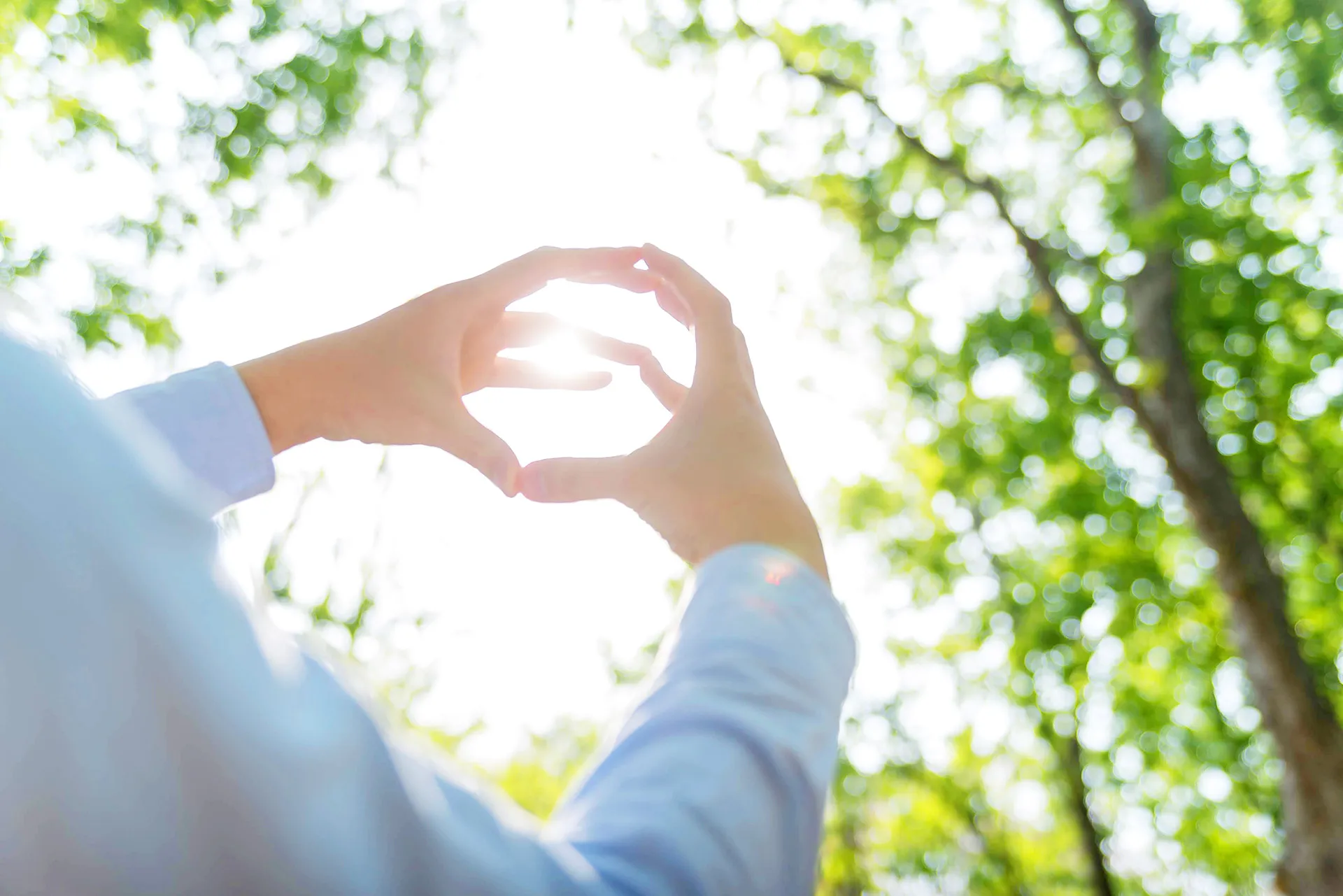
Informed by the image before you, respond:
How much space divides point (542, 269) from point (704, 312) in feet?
0.93

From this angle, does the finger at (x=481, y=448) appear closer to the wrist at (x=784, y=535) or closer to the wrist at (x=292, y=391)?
the wrist at (x=292, y=391)

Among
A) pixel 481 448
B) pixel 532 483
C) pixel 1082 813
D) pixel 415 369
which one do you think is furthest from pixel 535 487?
pixel 1082 813

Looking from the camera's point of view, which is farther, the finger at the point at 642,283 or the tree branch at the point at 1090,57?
the tree branch at the point at 1090,57

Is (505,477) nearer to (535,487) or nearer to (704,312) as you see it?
(535,487)

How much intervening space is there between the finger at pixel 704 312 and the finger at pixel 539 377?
305 millimetres

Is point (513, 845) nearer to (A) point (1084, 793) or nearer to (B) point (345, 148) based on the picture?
(B) point (345, 148)

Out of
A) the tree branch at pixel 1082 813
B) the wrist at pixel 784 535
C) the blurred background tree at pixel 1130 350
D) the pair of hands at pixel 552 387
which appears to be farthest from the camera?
the tree branch at pixel 1082 813

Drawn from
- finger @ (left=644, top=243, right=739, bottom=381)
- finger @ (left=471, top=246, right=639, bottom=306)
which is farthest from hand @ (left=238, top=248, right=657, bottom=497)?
finger @ (left=644, top=243, right=739, bottom=381)

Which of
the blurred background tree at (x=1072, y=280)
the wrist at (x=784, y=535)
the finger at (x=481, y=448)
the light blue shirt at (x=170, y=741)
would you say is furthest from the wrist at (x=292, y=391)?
the blurred background tree at (x=1072, y=280)

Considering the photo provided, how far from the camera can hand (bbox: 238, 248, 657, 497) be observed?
1.38 metres

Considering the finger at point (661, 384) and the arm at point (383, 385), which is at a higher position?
the arm at point (383, 385)

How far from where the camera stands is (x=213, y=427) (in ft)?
4.08

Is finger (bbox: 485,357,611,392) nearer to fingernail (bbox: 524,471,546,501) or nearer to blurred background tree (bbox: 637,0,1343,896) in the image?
fingernail (bbox: 524,471,546,501)

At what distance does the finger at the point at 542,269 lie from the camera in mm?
1403
